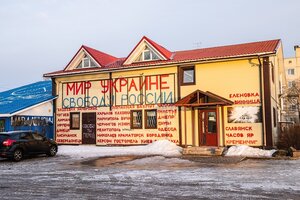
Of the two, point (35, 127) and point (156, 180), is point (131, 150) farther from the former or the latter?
point (156, 180)

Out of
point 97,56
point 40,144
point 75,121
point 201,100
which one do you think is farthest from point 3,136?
point 201,100

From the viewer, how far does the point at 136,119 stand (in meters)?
21.9

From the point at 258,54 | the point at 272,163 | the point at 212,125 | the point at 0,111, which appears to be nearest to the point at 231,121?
the point at 212,125

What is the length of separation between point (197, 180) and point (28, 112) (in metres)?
16.5

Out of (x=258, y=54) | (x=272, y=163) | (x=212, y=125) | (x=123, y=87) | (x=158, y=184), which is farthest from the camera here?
(x=123, y=87)

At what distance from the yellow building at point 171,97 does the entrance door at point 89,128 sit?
0.22ft

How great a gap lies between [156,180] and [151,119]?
11.3 metres

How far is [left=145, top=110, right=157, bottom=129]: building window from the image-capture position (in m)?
21.3

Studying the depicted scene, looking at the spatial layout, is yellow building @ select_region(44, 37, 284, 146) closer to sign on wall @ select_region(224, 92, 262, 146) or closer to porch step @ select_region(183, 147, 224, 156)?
sign on wall @ select_region(224, 92, 262, 146)

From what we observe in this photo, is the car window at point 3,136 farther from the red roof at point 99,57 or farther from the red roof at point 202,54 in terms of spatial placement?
the red roof at point 99,57

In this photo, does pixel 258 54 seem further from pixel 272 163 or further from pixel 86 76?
pixel 86 76

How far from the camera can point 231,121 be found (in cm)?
1906

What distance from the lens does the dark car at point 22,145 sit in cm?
1588

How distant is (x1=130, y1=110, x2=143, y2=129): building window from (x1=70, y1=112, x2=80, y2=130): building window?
13.7ft
